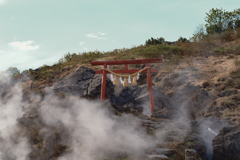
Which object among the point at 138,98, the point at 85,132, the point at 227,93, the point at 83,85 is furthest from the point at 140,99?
the point at 85,132

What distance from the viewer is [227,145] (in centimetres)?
510

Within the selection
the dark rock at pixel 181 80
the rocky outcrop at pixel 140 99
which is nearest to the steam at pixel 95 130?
the rocky outcrop at pixel 140 99

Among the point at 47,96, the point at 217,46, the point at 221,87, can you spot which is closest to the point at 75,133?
the point at 47,96

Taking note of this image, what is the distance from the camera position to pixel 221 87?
39.0 feet

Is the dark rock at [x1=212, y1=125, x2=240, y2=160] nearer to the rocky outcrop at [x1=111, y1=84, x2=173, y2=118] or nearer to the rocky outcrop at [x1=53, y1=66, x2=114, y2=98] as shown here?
the rocky outcrop at [x1=111, y1=84, x2=173, y2=118]

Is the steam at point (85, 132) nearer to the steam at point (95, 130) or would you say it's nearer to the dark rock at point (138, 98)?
the steam at point (95, 130)

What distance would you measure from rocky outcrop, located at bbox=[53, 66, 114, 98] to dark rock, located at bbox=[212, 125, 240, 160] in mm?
7335

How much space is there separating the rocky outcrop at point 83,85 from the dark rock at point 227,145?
733cm

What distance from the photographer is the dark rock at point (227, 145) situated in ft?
16.5

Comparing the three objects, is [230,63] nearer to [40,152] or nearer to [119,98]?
[119,98]

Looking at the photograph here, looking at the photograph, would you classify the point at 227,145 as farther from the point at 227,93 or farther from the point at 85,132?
the point at 227,93

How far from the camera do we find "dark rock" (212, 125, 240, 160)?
16.5 feet

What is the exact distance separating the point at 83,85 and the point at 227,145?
877 centimetres

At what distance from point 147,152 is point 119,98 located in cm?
693
